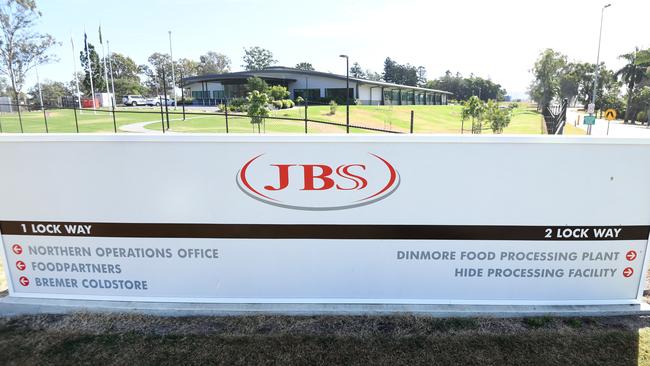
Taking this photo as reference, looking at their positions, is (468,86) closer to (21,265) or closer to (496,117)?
(496,117)

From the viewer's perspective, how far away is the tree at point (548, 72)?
7890cm

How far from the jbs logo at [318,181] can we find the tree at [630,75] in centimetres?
6831

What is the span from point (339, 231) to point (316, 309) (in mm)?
730

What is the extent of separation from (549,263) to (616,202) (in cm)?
72

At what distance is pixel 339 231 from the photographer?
3.16 meters

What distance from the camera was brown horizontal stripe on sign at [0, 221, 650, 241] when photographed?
315cm

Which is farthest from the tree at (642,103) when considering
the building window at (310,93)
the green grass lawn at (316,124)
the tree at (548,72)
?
the building window at (310,93)

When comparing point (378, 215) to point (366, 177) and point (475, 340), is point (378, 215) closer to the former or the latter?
point (366, 177)

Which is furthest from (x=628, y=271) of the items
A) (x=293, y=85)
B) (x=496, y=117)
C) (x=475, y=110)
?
(x=293, y=85)

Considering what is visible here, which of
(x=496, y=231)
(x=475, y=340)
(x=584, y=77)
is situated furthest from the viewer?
(x=584, y=77)

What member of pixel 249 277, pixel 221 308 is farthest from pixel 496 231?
pixel 221 308

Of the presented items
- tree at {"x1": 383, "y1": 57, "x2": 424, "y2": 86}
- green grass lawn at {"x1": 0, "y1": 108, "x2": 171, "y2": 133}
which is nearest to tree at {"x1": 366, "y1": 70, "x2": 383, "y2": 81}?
tree at {"x1": 383, "y1": 57, "x2": 424, "y2": 86}

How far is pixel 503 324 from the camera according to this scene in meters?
3.15

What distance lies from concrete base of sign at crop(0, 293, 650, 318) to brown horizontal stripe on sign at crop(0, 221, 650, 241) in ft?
2.07
